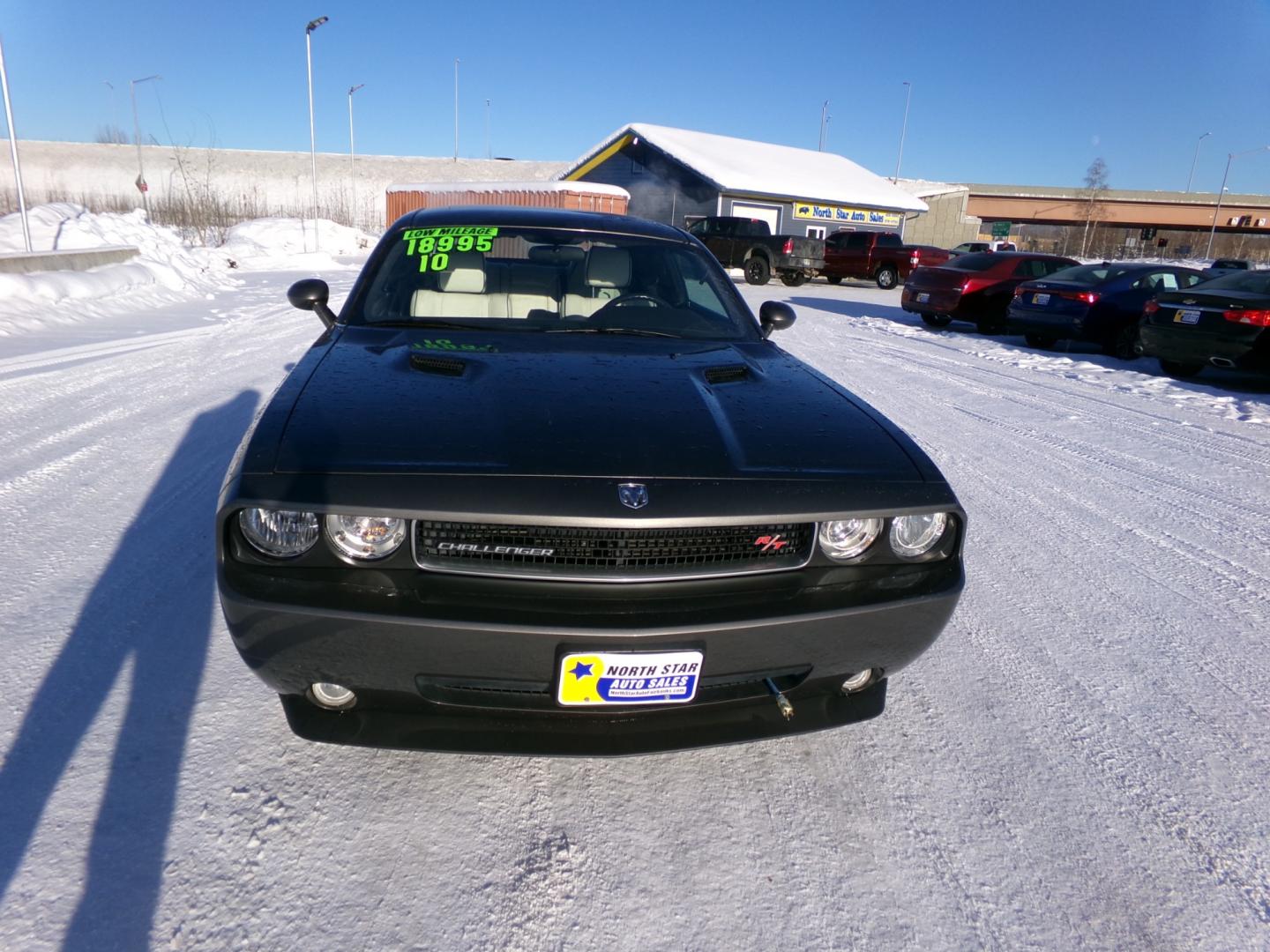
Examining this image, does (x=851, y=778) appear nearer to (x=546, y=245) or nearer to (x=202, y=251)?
(x=546, y=245)

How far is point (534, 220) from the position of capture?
3.53 m

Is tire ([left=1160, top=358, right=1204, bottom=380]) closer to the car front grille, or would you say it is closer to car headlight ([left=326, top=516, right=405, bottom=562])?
the car front grille

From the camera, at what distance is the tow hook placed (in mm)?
1916

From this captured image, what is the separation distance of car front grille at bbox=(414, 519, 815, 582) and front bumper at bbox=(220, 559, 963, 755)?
0.03 metres

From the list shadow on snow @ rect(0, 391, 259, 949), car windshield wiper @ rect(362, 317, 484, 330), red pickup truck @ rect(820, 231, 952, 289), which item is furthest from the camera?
red pickup truck @ rect(820, 231, 952, 289)

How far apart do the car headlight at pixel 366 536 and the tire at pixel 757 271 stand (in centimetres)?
2077

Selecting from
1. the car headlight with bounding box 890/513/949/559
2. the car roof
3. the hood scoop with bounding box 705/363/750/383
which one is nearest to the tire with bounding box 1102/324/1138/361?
the car roof

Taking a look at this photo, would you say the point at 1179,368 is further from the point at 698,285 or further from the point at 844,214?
the point at 844,214

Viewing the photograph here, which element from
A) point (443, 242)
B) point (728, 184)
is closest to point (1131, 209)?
point (728, 184)

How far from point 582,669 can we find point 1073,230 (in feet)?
262

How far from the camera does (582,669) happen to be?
5.66 ft

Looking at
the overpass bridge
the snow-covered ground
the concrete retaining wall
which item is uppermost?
the overpass bridge

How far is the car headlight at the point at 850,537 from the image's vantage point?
1.95m

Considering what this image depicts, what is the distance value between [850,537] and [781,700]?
0.43 m
